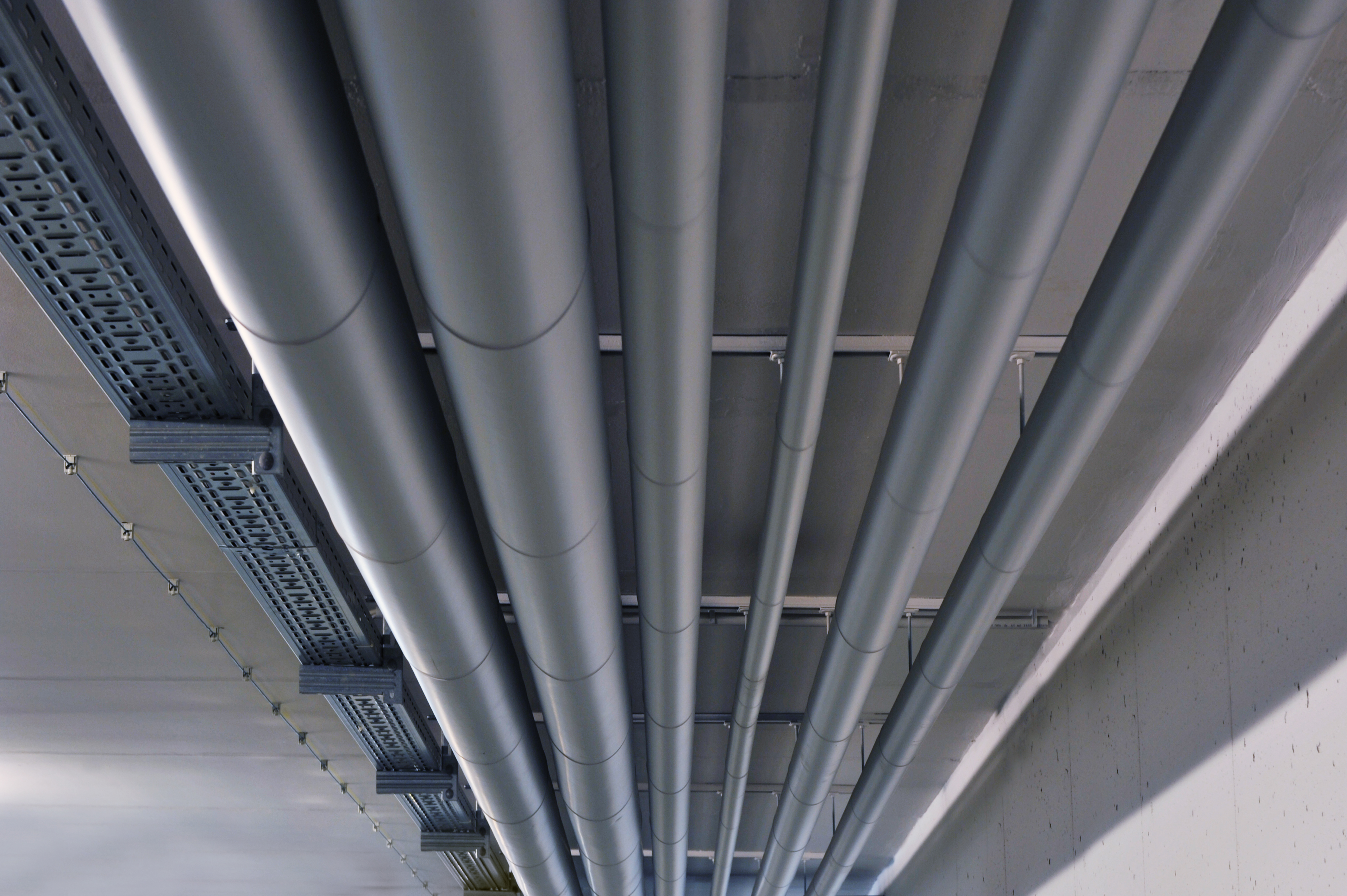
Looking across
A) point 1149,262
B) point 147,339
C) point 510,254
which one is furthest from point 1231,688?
point 147,339

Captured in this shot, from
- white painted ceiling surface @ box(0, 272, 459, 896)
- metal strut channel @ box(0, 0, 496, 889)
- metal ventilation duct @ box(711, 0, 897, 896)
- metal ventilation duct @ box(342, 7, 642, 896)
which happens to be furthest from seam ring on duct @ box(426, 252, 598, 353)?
white painted ceiling surface @ box(0, 272, 459, 896)

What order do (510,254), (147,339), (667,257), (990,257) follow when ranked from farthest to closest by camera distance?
(147,339) → (990,257) → (667,257) → (510,254)

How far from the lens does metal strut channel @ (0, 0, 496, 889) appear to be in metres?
3.04

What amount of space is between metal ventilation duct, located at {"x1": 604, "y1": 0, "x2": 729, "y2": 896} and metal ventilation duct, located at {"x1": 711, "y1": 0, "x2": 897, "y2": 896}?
0.30m

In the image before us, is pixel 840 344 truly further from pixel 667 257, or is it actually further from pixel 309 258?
pixel 309 258

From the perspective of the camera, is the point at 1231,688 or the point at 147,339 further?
the point at 1231,688

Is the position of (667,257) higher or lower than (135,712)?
higher

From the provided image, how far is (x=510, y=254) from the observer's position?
2508 mm

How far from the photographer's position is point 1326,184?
400 centimetres

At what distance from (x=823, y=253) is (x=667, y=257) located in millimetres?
581

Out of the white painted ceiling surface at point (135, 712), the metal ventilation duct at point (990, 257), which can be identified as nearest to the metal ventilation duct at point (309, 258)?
the metal ventilation duct at point (990, 257)

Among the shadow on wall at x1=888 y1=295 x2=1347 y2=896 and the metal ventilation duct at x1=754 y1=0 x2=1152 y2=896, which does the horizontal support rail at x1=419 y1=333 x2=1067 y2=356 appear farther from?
the shadow on wall at x1=888 y1=295 x2=1347 y2=896

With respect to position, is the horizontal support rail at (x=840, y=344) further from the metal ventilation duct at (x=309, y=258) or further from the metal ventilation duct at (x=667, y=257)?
the metal ventilation duct at (x=309, y=258)

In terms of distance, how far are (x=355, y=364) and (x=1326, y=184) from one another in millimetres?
3419
